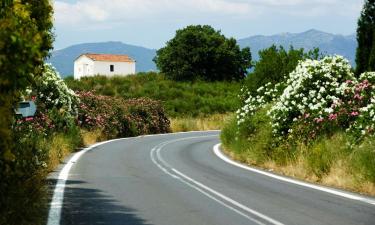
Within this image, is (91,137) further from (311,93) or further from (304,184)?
(304,184)

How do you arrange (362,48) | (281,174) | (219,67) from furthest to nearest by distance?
(219,67) < (362,48) < (281,174)

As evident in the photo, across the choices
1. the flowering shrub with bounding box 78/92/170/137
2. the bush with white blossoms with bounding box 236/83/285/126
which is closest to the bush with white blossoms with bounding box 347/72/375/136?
the bush with white blossoms with bounding box 236/83/285/126

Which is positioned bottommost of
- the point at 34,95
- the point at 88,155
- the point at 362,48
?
the point at 88,155

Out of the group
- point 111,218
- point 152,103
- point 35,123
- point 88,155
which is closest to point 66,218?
point 111,218

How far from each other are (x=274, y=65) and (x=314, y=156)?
963 centimetres

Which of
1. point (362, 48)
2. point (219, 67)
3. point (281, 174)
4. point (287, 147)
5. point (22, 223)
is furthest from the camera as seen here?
point (219, 67)

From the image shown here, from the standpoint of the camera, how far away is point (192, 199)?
39.8 feet

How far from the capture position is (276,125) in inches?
750

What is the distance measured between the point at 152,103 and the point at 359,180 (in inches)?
1261

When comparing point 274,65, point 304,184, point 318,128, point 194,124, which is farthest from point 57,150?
point 194,124

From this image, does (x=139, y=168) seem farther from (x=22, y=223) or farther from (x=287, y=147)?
(x=22, y=223)

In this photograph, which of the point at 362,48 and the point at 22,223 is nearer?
the point at 22,223

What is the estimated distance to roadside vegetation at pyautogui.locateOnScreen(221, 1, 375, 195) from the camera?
1449 centimetres

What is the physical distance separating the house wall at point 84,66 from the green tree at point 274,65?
318 feet
